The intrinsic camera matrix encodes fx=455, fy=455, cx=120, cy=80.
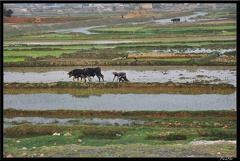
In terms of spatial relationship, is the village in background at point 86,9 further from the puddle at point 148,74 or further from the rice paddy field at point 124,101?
the puddle at point 148,74

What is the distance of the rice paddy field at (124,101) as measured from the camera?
30.5ft

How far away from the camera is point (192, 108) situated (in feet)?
40.5

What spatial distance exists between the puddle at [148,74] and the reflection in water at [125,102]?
169 centimetres

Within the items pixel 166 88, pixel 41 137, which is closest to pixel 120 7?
pixel 166 88

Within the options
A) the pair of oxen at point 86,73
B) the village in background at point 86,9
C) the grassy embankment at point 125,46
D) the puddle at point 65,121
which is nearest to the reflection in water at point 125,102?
the puddle at point 65,121

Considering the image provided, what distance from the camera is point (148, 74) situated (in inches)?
663

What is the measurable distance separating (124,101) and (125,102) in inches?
5.1

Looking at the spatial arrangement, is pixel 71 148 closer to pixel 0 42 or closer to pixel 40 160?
pixel 40 160

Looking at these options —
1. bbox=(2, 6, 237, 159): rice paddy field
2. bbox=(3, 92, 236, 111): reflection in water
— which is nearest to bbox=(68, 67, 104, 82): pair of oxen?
bbox=(2, 6, 237, 159): rice paddy field

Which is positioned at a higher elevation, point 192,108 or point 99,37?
point 99,37

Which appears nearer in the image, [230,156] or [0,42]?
[230,156]

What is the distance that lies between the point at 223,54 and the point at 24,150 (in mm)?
13217

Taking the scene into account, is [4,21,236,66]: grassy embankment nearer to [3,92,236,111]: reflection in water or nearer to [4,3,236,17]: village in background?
[3,92,236,111]: reflection in water

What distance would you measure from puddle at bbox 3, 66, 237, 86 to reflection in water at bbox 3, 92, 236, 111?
169 cm
